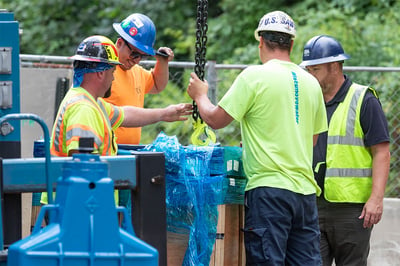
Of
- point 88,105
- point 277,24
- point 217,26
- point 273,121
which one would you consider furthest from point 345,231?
point 217,26

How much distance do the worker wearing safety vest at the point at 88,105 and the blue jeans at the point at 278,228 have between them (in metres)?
0.91

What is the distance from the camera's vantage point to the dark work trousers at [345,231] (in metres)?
5.88

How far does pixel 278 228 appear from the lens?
15.9 feet

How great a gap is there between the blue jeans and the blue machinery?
3.57 feet

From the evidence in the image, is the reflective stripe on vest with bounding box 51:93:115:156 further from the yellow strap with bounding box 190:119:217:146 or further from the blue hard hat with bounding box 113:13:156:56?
the blue hard hat with bounding box 113:13:156:56

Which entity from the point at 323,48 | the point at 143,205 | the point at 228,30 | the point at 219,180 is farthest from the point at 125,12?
the point at 143,205

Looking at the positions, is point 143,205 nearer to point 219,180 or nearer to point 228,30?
point 219,180

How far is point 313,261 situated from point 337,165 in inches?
43.0

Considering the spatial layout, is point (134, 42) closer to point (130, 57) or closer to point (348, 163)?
point (130, 57)

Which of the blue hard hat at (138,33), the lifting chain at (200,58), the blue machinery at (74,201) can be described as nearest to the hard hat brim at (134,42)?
the blue hard hat at (138,33)

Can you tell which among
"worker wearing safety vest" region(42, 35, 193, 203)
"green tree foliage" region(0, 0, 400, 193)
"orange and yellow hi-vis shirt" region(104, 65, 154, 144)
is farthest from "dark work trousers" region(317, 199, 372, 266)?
"green tree foliage" region(0, 0, 400, 193)

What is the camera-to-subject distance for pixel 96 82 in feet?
15.0

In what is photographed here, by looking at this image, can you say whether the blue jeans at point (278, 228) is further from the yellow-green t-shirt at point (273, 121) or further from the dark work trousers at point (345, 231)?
the dark work trousers at point (345, 231)

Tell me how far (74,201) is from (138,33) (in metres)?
2.96
